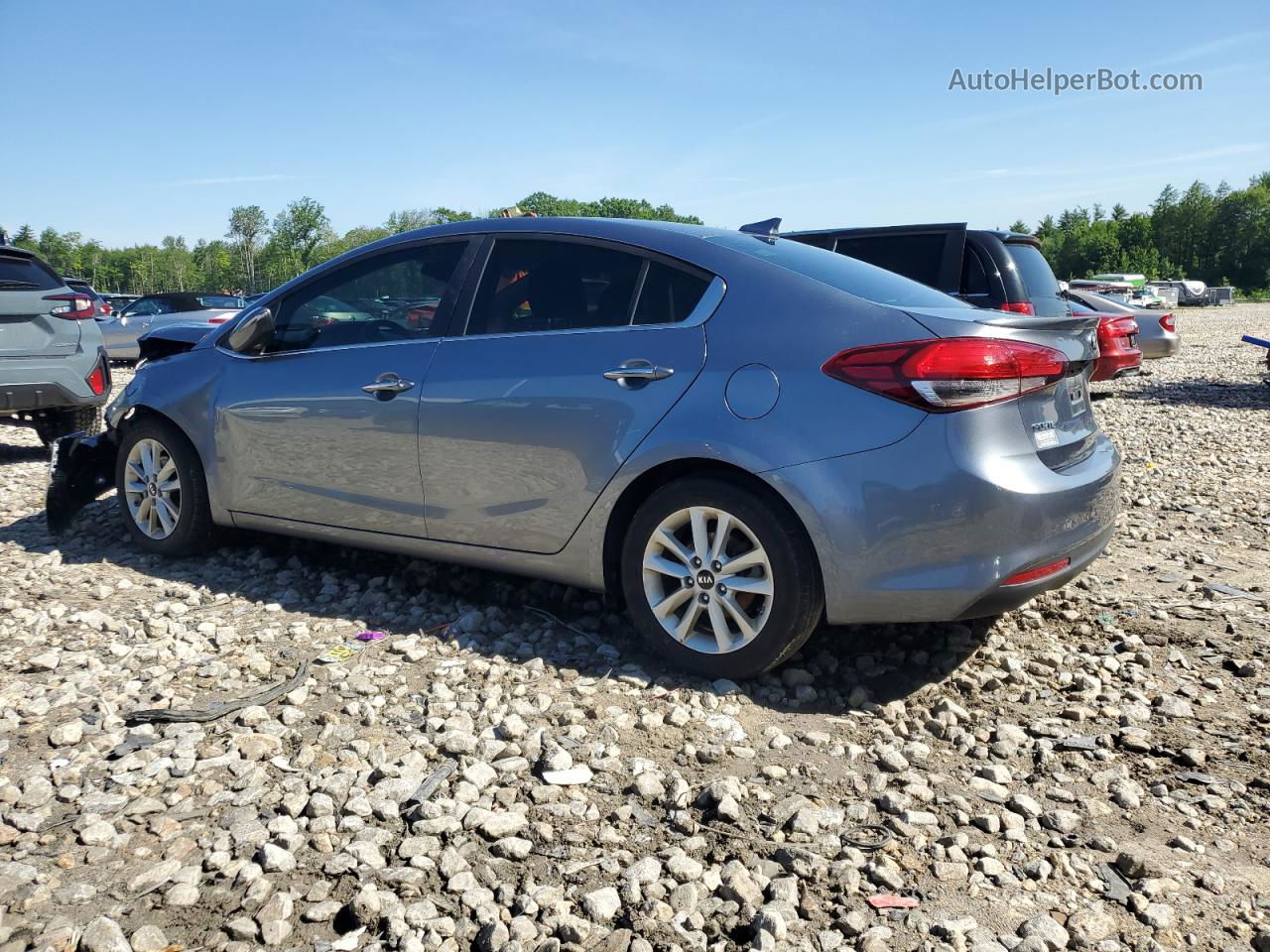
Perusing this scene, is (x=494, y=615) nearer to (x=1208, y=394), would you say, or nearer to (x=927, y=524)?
(x=927, y=524)

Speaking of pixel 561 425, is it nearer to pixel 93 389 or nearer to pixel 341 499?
pixel 341 499

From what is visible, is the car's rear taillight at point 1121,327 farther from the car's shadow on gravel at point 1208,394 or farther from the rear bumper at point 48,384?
the rear bumper at point 48,384

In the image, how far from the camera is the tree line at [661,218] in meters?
106

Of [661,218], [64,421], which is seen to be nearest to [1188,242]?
[661,218]

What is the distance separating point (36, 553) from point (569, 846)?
438 cm

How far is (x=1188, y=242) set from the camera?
111m

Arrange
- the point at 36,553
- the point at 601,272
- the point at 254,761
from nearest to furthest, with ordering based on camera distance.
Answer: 1. the point at 254,761
2. the point at 601,272
3. the point at 36,553

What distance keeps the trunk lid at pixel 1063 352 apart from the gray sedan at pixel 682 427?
0.01m

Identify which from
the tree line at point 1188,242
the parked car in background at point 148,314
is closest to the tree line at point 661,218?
the tree line at point 1188,242

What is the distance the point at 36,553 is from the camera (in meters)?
5.80

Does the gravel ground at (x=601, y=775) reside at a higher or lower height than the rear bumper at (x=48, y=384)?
lower

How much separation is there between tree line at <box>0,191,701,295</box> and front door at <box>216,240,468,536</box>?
12731 centimetres

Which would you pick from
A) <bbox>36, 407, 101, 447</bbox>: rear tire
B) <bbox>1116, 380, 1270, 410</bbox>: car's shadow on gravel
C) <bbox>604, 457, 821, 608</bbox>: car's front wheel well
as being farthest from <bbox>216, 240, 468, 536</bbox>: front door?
<bbox>1116, 380, 1270, 410</bbox>: car's shadow on gravel

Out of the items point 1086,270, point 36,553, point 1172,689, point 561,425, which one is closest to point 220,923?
point 561,425
